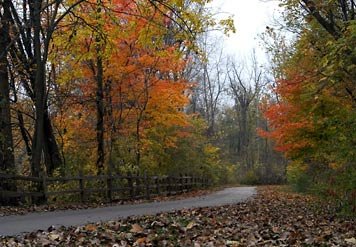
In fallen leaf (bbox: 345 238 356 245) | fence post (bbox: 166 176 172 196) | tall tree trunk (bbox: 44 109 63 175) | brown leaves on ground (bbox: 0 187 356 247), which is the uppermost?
tall tree trunk (bbox: 44 109 63 175)

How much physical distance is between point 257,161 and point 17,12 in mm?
50501

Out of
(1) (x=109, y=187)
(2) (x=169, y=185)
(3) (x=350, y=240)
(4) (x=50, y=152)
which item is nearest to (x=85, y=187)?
(1) (x=109, y=187)

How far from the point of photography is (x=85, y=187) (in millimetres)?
18703

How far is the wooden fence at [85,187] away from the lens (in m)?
16.3

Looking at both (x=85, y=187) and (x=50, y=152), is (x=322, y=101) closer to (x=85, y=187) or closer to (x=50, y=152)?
(x=85, y=187)

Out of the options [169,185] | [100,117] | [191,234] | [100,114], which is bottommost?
[191,234]

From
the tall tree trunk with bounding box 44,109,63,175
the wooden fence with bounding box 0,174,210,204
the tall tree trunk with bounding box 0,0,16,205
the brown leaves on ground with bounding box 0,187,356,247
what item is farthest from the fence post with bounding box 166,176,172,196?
the brown leaves on ground with bounding box 0,187,356,247

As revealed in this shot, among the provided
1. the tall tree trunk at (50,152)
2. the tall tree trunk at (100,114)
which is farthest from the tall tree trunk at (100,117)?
the tall tree trunk at (50,152)

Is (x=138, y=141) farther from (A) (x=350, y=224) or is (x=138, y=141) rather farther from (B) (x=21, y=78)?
(A) (x=350, y=224)

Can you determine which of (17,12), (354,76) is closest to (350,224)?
(354,76)

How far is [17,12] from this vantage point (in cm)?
2164

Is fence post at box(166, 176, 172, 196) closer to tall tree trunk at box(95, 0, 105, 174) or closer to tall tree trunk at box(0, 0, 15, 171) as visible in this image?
tall tree trunk at box(95, 0, 105, 174)

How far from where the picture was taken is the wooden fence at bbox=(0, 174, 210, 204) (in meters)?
16.3

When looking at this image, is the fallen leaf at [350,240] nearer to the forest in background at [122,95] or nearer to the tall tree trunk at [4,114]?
the forest in background at [122,95]
